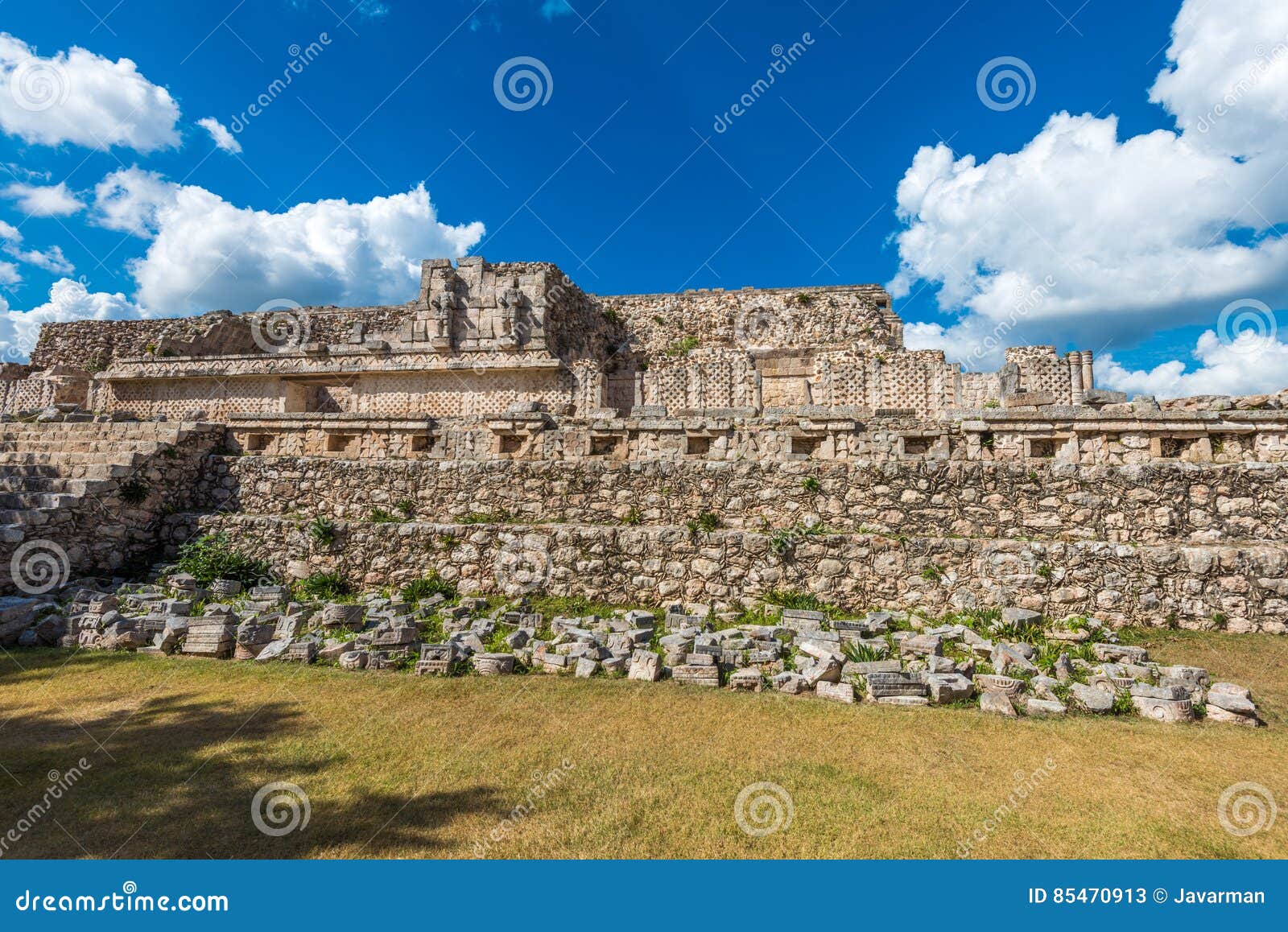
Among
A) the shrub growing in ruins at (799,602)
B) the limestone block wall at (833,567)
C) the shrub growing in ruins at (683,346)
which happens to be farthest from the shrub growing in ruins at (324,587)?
the shrub growing in ruins at (683,346)

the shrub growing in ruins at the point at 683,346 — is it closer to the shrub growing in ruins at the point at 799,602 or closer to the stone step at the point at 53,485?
the shrub growing in ruins at the point at 799,602

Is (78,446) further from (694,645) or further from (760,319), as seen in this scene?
(760,319)

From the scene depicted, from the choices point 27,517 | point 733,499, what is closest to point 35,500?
point 27,517

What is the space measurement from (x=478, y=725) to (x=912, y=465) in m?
5.54

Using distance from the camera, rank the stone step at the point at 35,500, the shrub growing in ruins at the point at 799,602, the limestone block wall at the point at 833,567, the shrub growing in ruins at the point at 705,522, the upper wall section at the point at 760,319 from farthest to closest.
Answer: the upper wall section at the point at 760,319
the stone step at the point at 35,500
the shrub growing in ruins at the point at 705,522
the shrub growing in ruins at the point at 799,602
the limestone block wall at the point at 833,567

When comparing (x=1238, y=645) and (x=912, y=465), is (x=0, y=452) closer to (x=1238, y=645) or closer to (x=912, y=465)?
(x=912, y=465)

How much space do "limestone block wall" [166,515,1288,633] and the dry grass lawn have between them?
936 mm

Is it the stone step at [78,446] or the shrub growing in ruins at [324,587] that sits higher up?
the stone step at [78,446]

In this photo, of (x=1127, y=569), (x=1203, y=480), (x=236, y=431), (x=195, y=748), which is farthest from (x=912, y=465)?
(x=236, y=431)

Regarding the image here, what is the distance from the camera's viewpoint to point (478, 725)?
415 cm

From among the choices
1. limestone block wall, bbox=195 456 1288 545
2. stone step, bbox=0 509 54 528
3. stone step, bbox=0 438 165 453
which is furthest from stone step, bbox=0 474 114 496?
limestone block wall, bbox=195 456 1288 545

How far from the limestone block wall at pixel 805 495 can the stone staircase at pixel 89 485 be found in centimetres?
59

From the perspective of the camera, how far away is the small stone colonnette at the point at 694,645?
14.8 feet

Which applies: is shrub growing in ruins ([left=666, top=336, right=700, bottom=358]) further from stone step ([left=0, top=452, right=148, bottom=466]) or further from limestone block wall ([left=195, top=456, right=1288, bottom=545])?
stone step ([left=0, top=452, right=148, bottom=466])
